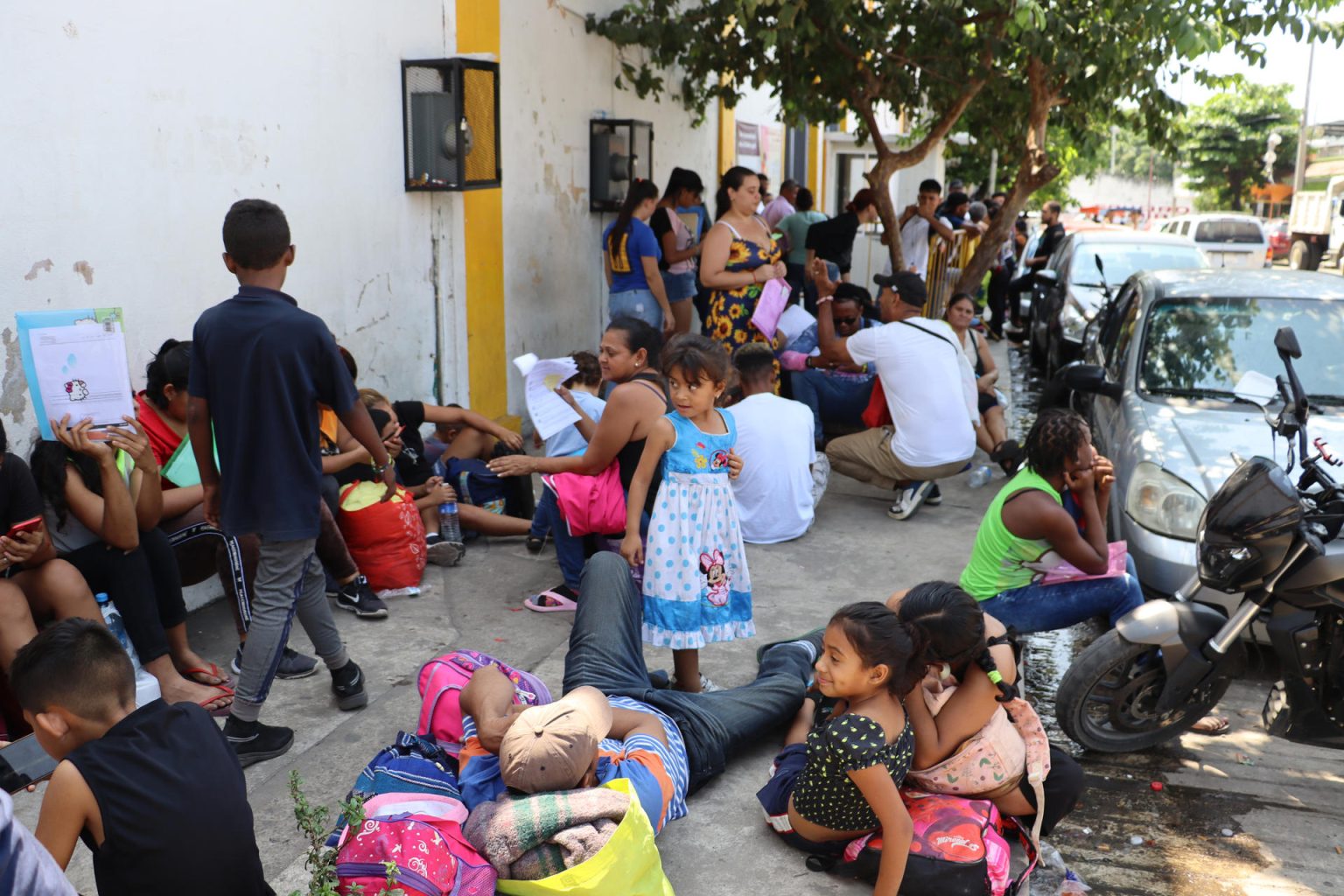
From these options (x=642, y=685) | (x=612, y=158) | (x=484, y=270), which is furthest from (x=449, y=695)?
(x=612, y=158)

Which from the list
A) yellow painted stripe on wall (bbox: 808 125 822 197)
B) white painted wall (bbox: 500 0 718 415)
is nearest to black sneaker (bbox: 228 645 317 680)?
white painted wall (bbox: 500 0 718 415)

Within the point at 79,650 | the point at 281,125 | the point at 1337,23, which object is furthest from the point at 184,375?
the point at 1337,23

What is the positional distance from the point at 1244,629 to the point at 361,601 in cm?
354

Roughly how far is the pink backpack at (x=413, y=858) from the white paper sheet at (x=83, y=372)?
2044 mm

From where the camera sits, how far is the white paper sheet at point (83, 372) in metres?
4.04

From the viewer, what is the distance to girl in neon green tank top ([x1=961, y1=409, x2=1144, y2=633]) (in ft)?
14.6

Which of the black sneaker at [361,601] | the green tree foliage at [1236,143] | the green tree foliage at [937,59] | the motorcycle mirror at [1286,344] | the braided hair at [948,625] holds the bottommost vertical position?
the black sneaker at [361,601]

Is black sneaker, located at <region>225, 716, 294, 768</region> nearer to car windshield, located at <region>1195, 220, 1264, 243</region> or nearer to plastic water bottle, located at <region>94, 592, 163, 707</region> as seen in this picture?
plastic water bottle, located at <region>94, 592, 163, 707</region>

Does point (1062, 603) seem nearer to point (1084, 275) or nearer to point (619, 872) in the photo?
point (619, 872)

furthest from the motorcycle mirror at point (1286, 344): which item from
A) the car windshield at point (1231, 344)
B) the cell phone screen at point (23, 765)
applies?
the cell phone screen at point (23, 765)

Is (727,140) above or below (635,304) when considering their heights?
above

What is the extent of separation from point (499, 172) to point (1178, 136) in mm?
6216

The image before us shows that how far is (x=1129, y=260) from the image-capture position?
1192 cm

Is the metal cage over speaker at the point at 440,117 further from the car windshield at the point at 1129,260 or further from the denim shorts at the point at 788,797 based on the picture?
the car windshield at the point at 1129,260
